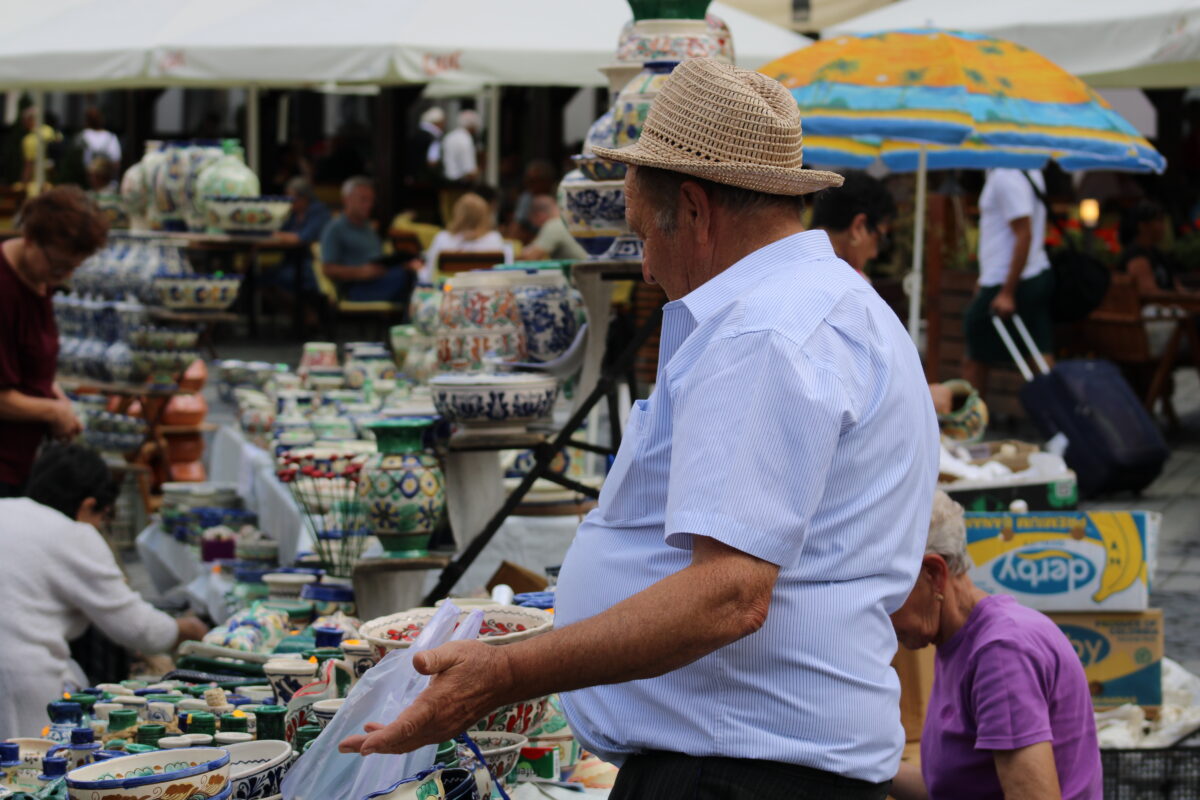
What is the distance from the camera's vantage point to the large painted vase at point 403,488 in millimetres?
3639

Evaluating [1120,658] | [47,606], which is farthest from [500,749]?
[1120,658]

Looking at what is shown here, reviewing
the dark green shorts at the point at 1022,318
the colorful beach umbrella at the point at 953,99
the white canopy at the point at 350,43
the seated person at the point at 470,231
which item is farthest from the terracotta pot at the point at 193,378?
the dark green shorts at the point at 1022,318

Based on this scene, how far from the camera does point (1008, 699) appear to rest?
8.10 ft

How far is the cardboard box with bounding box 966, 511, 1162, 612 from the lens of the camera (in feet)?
13.2

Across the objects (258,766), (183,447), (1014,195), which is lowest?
(183,447)

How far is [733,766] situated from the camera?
5.68 feet

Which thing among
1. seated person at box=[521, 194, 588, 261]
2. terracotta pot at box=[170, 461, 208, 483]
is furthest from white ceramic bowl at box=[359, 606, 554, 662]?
seated person at box=[521, 194, 588, 261]

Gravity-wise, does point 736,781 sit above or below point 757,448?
below

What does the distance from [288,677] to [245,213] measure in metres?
4.84

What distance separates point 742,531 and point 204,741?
1084 mm

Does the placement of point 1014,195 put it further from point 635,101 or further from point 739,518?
point 739,518

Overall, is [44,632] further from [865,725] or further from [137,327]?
[137,327]

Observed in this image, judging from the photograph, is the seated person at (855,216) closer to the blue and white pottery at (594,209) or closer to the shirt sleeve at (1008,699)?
the blue and white pottery at (594,209)

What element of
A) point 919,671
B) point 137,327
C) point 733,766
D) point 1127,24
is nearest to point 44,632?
point 919,671
